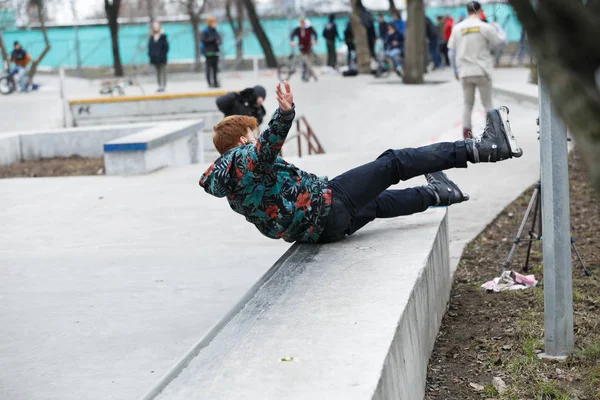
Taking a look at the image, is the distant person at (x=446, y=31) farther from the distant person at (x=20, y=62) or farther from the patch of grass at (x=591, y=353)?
the patch of grass at (x=591, y=353)

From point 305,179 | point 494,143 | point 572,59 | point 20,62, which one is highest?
point 572,59

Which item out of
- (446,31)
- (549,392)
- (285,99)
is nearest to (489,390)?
(549,392)

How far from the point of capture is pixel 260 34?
1382 inches

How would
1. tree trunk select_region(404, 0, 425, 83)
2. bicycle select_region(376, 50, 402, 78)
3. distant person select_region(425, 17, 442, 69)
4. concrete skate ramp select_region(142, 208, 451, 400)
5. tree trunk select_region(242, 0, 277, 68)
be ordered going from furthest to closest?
tree trunk select_region(242, 0, 277, 68) → distant person select_region(425, 17, 442, 69) → bicycle select_region(376, 50, 402, 78) → tree trunk select_region(404, 0, 425, 83) → concrete skate ramp select_region(142, 208, 451, 400)

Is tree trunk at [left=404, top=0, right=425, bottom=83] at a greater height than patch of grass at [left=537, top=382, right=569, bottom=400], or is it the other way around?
tree trunk at [left=404, top=0, right=425, bottom=83]

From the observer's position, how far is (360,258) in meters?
4.63

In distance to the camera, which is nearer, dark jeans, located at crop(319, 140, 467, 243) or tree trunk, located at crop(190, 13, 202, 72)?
dark jeans, located at crop(319, 140, 467, 243)

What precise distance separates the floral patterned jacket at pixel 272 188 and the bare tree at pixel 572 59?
3353 millimetres

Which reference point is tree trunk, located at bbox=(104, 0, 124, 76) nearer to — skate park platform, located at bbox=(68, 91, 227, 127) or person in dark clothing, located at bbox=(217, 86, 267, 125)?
skate park platform, located at bbox=(68, 91, 227, 127)

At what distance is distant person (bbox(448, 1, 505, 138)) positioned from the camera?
11.3 m

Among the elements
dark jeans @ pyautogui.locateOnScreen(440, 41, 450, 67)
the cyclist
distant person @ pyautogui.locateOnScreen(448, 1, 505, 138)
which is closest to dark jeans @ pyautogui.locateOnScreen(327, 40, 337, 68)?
dark jeans @ pyautogui.locateOnScreen(440, 41, 450, 67)

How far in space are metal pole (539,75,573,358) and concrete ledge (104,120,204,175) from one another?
6.97 meters

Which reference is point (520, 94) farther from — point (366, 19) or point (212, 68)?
point (366, 19)

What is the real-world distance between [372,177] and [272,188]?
2.16ft
